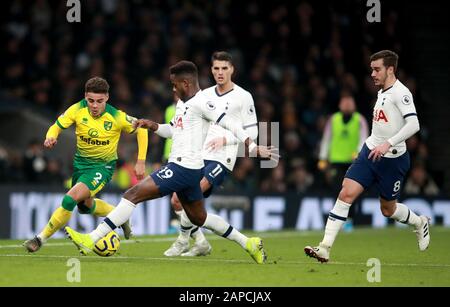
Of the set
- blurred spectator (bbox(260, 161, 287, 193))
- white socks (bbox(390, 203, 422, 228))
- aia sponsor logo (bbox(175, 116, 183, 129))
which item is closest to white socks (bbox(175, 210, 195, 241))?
aia sponsor logo (bbox(175, 116, 183, 129))

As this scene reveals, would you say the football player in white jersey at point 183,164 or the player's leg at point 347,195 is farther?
the player's leg at point 347,195

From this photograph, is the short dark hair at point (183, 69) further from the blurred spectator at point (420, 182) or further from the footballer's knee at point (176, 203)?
the blurred spectator at point (420, 182)

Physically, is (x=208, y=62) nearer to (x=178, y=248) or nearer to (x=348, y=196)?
(x=178, y=248)

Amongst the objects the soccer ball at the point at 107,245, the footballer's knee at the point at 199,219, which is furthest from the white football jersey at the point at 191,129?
the soccer ball at the point at 107,245

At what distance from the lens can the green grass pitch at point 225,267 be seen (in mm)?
9914

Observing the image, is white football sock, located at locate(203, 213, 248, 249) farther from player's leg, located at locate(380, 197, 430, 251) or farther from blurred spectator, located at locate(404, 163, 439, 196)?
blurred spectator, located at locate(404, 163, 439, 196)

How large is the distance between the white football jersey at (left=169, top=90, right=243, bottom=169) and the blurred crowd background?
8025 mm

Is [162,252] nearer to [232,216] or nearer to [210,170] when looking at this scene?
[210,170]

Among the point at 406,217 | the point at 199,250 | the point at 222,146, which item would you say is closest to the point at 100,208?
the point at 199,250

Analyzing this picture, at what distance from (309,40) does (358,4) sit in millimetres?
2204

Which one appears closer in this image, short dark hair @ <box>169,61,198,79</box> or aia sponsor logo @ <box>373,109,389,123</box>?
short dark hair @ <box>169,61,198,79</box>

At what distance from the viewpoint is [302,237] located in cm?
1731

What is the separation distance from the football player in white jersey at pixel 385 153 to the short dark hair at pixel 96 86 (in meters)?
2.89

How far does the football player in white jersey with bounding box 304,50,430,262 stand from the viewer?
11757 mm
